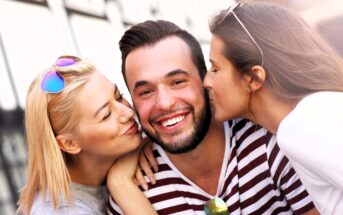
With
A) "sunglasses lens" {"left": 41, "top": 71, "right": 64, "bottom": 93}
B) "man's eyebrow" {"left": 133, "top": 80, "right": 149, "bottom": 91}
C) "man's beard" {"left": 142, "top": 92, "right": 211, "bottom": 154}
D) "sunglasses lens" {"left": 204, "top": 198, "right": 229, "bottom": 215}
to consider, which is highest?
Result: "sunglasses lens" {"left": 41, "top": 71, "right": 64, "bottom": 93}

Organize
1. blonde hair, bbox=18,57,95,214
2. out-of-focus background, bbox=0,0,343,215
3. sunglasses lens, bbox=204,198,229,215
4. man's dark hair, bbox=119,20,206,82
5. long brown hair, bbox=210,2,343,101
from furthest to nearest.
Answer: out-of-focus background, bbox=0,0,343,215
man's dark hair, bbox=119,20,206,82
blonde hair, bbox=18,57,95,214
sunglasses lens, bbox=204,198,229,215
long brown hair, bbox=210,2,343,101

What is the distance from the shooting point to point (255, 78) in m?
1.39

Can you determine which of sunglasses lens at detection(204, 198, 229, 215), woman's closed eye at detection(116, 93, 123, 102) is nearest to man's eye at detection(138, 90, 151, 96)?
woman's closed eye at detection(116, 93, 123, 102)

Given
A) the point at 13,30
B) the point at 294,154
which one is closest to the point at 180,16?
the point at 13,30

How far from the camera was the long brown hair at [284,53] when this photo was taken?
53.1 inches

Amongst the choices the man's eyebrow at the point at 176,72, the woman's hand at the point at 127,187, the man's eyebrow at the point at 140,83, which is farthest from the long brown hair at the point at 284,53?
the woman's hand at the point at 127,187

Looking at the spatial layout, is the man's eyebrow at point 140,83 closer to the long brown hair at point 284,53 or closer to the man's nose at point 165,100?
the man's nose at point 165,100

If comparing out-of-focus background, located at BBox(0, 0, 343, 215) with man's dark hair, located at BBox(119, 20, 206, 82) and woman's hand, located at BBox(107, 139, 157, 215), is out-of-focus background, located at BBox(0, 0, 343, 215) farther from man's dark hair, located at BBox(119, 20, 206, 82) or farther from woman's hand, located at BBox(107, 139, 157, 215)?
woman's hand, located at BBox(107, 139, 157, 215)

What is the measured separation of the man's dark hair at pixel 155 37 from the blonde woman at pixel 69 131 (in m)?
0.16

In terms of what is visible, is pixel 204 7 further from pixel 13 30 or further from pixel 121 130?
pixel 121 130

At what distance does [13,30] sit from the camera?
251 cm

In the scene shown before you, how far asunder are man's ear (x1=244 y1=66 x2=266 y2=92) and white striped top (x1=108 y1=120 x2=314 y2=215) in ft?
0.66

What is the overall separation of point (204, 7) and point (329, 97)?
10.7 feet

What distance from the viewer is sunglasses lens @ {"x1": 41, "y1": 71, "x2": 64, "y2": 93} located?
1.55 metres
